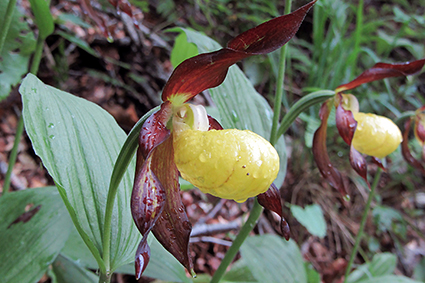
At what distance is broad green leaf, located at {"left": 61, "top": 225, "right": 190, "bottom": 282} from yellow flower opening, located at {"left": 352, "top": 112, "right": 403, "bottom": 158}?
88 cm

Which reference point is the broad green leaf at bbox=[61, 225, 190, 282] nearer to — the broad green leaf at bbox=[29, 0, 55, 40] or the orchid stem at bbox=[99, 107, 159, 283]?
the orchid stem at bbox=[99, 107, 159, 283]

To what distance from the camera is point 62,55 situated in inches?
74.4

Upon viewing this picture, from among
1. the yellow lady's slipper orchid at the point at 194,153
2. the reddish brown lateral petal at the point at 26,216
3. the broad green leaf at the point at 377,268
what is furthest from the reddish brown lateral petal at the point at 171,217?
the broad green leaf at the point at 377,268

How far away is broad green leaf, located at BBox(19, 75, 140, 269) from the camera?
632 mm

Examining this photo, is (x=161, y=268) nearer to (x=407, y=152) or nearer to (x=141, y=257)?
(x=141, y=257)

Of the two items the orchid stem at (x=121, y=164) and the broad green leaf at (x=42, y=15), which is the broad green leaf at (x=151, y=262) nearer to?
the orchid stem at (x=121, y=164)

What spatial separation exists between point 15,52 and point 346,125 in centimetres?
147

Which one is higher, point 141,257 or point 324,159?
point 141,257

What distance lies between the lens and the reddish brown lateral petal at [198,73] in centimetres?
52

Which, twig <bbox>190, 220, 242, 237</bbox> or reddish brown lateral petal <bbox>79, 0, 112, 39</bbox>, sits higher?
reddish brown lateral petal <bbox>79, 0, 112, 39</bbox>

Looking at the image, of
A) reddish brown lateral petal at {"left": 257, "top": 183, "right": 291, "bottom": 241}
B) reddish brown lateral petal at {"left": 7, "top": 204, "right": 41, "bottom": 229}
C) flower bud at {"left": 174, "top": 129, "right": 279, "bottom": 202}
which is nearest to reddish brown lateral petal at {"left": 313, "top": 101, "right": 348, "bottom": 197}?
reddish brown lateral petal at {"left": 257, "top": 183, "right": 291, "bottom": 241}

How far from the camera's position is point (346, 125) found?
39.0 inches

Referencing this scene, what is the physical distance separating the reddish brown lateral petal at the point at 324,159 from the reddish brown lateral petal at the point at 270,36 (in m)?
0.62

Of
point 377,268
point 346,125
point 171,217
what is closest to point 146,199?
point 171,217
